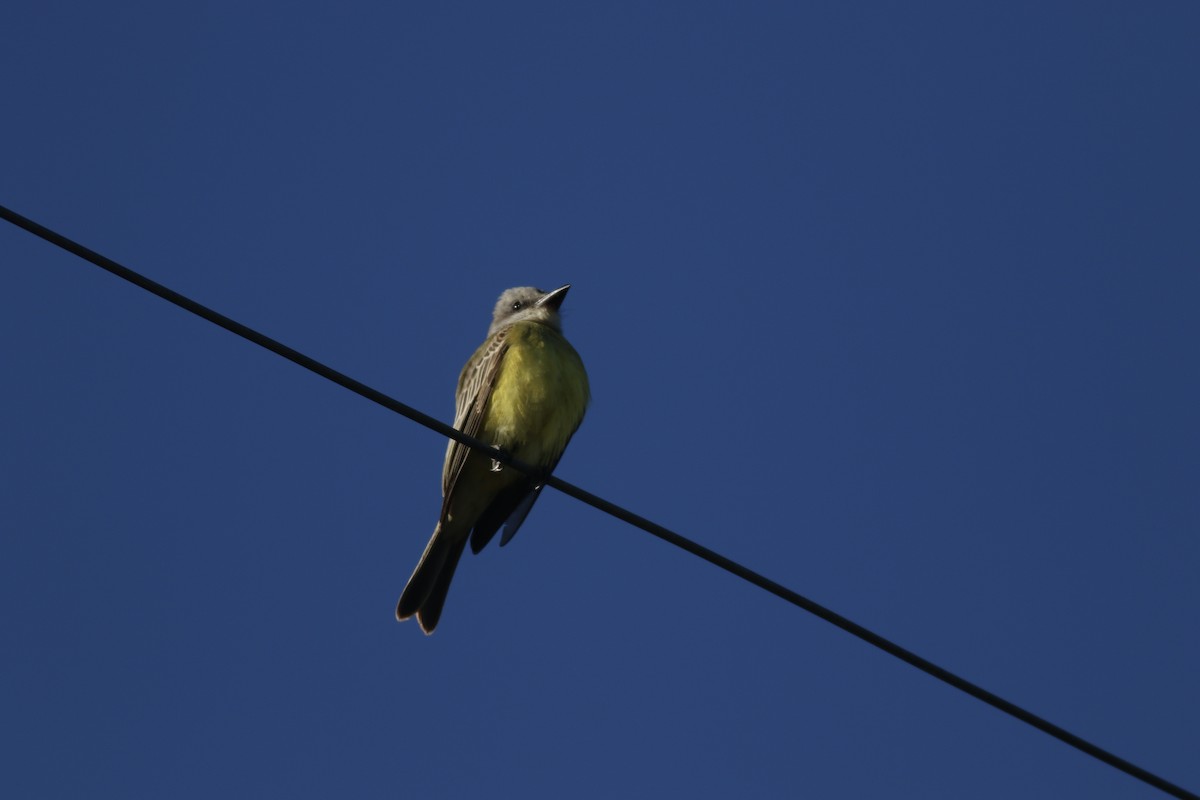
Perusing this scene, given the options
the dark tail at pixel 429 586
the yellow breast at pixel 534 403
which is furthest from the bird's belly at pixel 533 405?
the dark tail at pixel 429 586

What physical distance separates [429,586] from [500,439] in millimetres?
969

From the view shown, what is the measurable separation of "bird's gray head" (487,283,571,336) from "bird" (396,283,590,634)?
74cm

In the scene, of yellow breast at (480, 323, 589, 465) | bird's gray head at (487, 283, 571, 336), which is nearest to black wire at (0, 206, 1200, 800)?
yellow breast at (480, 323, 589, 465)

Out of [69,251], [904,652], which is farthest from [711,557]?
[69,251]

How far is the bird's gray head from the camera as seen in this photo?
8.78 meters

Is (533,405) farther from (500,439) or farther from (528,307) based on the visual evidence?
(528,307)

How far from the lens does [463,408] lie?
7.64 metres

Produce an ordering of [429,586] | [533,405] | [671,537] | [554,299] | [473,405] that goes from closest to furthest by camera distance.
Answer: [671,537], [533,405], [473,405], [429,586], [554,299]

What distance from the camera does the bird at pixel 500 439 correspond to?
288 inches

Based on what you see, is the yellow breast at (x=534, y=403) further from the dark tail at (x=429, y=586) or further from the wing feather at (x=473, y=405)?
the dark tail at (x=429, y=586)

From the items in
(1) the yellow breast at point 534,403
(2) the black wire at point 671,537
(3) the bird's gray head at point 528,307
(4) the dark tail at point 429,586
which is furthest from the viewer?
(3) the bird's gray head at point 528,307

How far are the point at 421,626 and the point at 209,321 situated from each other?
365 cm

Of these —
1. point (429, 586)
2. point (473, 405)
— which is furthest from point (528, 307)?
point (429, 586)

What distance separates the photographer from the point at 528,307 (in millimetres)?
9125
